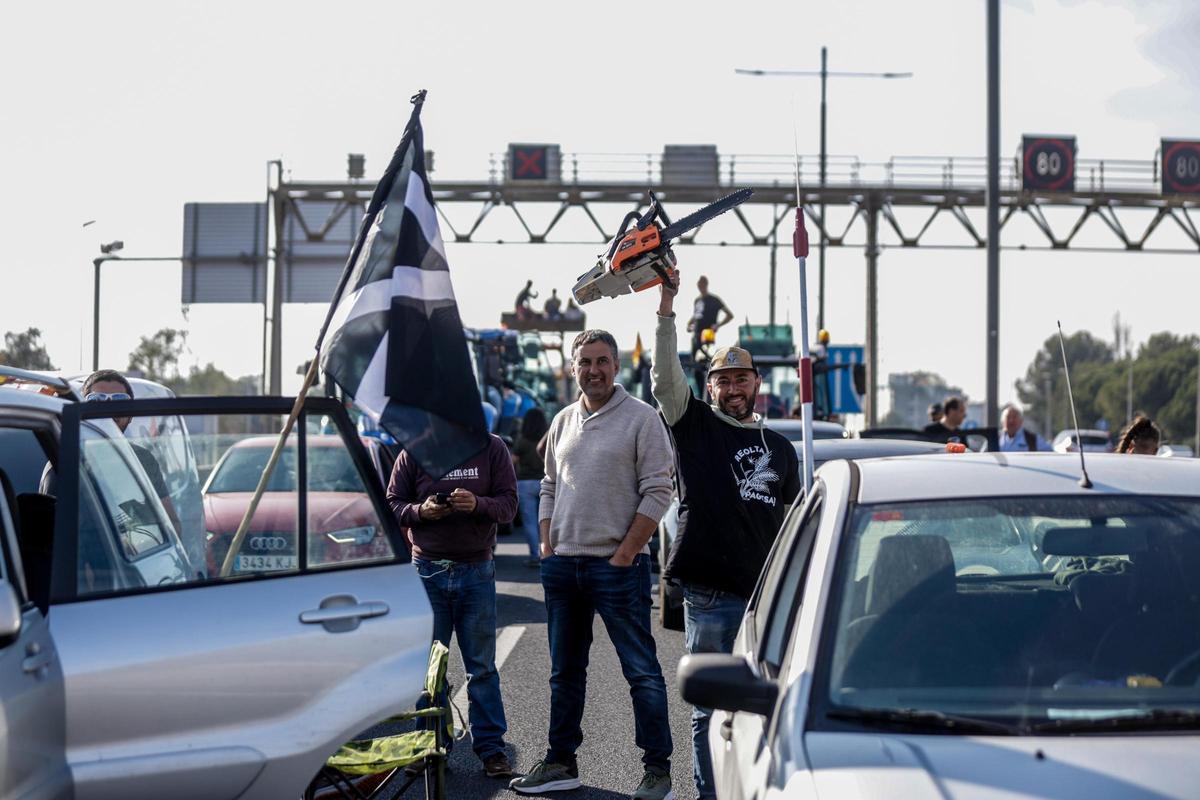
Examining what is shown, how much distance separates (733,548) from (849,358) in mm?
17191

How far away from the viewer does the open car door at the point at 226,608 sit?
4055mm

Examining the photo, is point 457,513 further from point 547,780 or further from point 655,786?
point 655,786

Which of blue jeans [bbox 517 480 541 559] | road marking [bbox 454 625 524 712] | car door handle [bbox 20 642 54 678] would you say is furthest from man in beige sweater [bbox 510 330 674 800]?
blue jeans [bbox 517 480 541 559]

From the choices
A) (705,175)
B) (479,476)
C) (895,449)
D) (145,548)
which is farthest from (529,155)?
(145,548)

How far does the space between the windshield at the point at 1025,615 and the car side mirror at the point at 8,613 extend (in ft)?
6.19

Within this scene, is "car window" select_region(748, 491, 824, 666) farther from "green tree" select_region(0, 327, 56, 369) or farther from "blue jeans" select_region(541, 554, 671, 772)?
"green tree" select_region(0, 327, 56, 369)

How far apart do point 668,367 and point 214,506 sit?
A: 2070mm

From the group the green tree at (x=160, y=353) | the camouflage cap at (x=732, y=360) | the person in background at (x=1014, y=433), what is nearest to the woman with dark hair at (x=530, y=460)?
the person in background at (x=1014, y=433)

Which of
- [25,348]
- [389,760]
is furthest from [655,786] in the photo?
[25,348]

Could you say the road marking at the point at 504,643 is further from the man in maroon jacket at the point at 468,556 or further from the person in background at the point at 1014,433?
the person in background at the point at 1014,433

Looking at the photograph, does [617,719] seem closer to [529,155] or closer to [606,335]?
[606,335]

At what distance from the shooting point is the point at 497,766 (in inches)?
278

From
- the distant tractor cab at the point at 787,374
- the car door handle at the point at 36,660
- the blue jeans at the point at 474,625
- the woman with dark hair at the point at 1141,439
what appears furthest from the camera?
the distant tractor cab at the point at 787,374

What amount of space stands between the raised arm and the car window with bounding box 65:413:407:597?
180 centimetres
